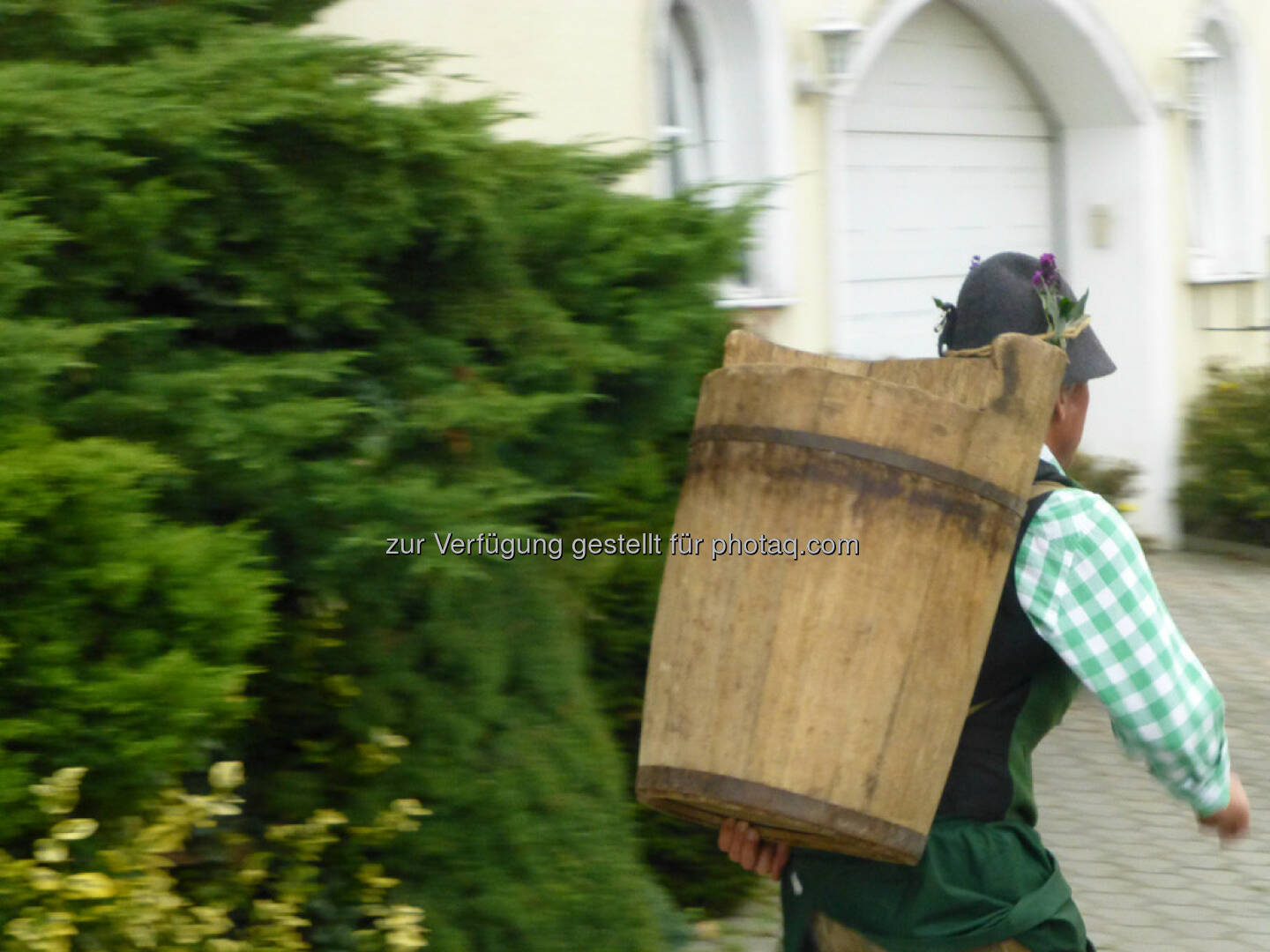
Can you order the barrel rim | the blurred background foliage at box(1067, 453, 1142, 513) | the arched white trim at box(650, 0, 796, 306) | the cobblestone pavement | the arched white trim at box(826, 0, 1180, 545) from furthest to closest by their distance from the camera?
the arched white trim at box(826, 0, 1180, 545) < the blurred background foliage at box(1067, 453, 1142, 513) < the arched white trim at box(650, 0, 796, 306) < the cobblestone pavement < the barrel rim

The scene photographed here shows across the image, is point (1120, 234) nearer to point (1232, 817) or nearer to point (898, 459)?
point (1232, 817)

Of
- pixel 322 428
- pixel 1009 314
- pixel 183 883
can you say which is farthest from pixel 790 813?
pixel 183 883

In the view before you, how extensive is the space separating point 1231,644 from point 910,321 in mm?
2632

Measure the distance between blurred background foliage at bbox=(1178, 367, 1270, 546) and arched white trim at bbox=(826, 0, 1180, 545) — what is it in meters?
0.16

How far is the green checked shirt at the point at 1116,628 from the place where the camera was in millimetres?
2049

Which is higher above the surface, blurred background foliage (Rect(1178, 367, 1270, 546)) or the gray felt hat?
the gray felt hat

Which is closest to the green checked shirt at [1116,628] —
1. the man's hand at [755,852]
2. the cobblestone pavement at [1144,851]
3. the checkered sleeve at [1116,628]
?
the checkered sleeve at [1116,628]

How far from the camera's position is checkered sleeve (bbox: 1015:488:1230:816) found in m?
2.05

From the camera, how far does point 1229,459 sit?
9469mm

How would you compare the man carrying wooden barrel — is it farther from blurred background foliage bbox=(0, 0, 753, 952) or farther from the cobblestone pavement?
the cobblestone pavement

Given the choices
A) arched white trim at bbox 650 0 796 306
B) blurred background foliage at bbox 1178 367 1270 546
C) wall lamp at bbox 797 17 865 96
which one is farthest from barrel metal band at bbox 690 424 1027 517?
blurred background foliage at bbox 1178 367 1270 546

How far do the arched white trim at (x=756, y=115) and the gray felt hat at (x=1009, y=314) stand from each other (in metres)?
4.97

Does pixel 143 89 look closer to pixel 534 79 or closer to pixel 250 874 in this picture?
pixel 250 874

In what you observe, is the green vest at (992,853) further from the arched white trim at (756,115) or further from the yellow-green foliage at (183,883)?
the arched white trim at (756,115)
